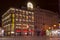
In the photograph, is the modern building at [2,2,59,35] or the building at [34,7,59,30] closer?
the modern building at [2,2,59,35]

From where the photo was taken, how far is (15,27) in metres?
81.4

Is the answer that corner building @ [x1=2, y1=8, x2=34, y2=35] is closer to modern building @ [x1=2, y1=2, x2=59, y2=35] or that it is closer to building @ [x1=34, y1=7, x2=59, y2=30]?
modern building @ [x1=2, y1=2, x2=59, y2=35]

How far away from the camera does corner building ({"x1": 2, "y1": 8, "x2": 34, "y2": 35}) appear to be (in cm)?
8062

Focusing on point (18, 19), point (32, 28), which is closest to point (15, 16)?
point (18, 19)

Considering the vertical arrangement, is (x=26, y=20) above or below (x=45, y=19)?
below

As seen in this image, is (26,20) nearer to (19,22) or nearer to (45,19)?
(19,22)


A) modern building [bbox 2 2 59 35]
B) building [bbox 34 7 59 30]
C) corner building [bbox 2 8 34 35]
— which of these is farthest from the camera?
building [bbox 34 7 59 30]

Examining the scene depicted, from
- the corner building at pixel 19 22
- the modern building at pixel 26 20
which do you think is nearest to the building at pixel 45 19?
the modern building at pixel 26 20

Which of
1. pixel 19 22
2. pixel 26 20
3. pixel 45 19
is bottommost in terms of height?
pixel 19 22

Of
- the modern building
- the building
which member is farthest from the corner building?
the building

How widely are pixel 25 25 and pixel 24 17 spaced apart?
13.5 ft

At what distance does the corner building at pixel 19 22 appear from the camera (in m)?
80.6

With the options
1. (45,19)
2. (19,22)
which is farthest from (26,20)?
(45,19)

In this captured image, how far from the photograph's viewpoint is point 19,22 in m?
83.1
